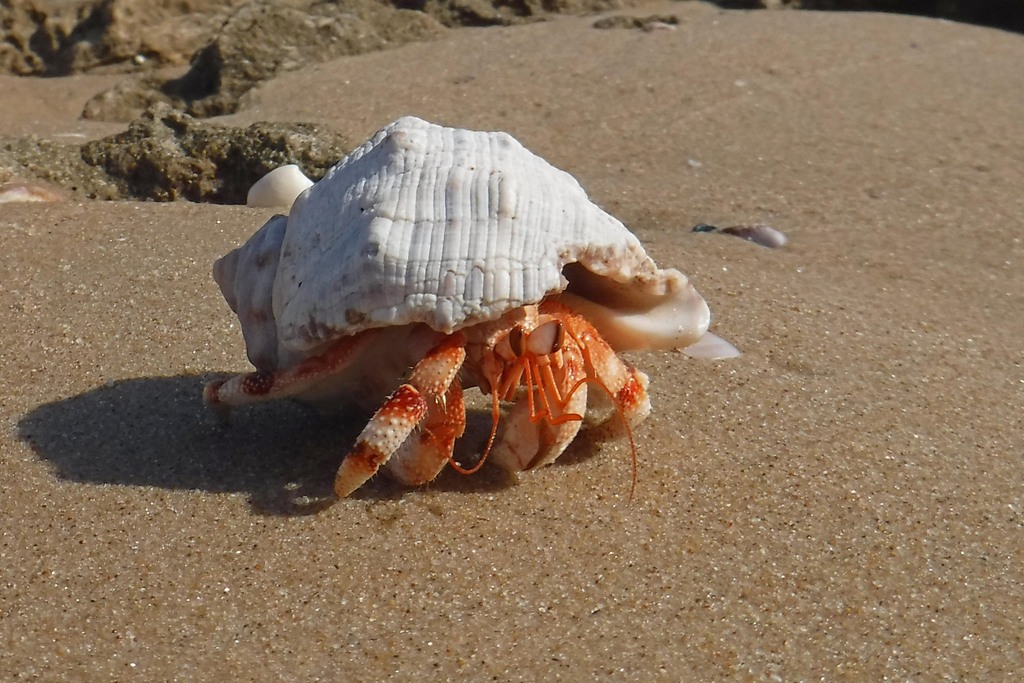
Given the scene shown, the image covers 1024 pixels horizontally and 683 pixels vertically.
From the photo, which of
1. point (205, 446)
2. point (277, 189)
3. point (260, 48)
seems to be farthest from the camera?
point (260, 48)

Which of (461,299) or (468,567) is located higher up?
(461,299)

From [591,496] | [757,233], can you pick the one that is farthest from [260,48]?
[591,496]

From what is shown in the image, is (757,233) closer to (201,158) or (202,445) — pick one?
(201,158)

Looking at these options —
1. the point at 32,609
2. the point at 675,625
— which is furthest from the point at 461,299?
the point at 32,609

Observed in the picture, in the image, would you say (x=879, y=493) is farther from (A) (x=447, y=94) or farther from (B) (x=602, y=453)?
(A) (x=447, y=94)

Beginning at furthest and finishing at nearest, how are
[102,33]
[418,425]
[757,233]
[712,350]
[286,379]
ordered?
[102,33]
[757,233]
[712,350]
[286,379]
[418,425]

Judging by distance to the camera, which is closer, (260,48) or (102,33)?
(260,48)

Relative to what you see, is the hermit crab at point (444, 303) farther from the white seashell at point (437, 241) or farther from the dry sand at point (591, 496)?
the dry sand at point (591, 496)
